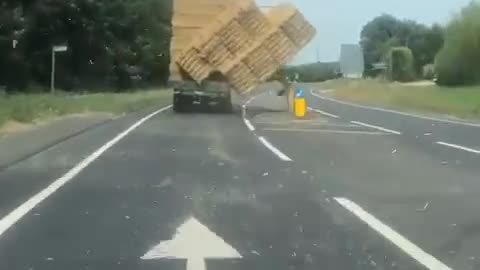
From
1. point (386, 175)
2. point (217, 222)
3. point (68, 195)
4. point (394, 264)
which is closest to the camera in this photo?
point (394, 264)

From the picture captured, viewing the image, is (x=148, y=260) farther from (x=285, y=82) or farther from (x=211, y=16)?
(x=285, y=82)

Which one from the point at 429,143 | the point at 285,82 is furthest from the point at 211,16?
the point at 429,143

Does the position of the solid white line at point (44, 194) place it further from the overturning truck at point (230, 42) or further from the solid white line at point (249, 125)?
the overturning truck at point (230, 42)

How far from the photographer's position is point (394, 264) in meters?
7.71

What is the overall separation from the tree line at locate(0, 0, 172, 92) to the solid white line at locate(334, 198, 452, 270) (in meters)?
44.7

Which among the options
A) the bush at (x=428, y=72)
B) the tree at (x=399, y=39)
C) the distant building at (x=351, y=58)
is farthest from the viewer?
the tree at (x=399, y=39)

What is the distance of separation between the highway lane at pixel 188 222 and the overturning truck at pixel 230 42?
17.9 metres

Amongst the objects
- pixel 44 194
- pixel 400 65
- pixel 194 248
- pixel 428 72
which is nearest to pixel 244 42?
pixel 44 194

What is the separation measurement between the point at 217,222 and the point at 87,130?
15860mm

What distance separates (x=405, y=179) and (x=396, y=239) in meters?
5.41

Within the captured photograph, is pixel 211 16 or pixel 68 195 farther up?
pixel 211 16

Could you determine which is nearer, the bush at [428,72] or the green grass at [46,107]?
the green grass at [46,107]

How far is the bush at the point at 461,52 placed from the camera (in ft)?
308

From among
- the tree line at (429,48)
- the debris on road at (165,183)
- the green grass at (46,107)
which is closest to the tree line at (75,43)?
the green grass at (46,107)
